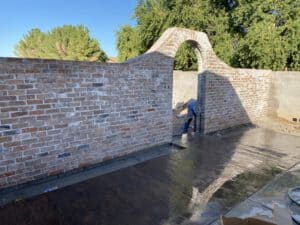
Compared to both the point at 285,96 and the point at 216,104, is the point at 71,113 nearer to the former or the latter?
the point at 216,104

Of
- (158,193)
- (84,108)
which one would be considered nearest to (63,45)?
(84,108)

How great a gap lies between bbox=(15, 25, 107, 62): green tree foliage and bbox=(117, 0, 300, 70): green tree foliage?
4.41 meters

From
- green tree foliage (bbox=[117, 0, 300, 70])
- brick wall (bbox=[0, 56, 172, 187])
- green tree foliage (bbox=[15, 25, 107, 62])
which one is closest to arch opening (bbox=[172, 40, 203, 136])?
green tree foliage (bbox=[117, 0, 300, 70])

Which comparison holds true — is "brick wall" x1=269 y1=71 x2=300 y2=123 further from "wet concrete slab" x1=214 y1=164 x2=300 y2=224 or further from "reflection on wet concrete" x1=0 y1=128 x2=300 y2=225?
"wet concrete slab" x1=214 y1=164 x2=300 y2=224

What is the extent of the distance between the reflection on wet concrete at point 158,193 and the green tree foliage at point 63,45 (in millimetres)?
15873

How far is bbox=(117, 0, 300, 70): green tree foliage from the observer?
1006 cm

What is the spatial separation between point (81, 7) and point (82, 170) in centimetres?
1811

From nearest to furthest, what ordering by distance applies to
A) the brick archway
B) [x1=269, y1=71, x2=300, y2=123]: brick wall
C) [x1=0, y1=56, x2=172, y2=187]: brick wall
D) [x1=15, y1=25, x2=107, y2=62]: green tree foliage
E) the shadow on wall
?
[x1=0, y1=56, x2=172, y2=187]: brick wall, the brick archway, the shadow on wall, [x1=269, y1=71, x2=300, y2=123]: brick wall, [x1=15, y1=25, x2=107, y2=62]: green tree foliage

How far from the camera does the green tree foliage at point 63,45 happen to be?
19266 millimetres

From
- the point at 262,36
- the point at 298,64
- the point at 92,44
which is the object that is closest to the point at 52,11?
the point at 92,44

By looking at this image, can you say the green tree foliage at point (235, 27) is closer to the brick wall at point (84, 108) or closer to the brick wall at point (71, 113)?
the brick wall at point (84, 108)

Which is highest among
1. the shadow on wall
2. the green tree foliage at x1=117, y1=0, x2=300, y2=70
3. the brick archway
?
the green tree foliage at x1=117, y1=0, x2=300, y2=70

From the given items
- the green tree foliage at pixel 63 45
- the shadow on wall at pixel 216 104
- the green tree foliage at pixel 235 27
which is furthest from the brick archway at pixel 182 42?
the green tree foliage at pixel 63 45

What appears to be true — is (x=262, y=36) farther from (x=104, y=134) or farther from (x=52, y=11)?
(x=52, y=11)
